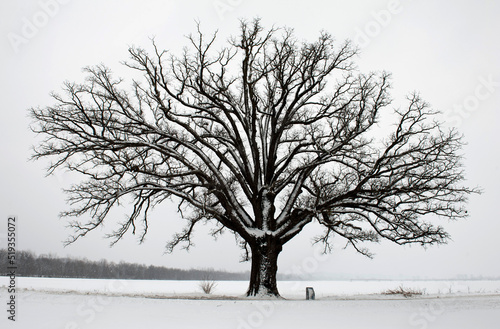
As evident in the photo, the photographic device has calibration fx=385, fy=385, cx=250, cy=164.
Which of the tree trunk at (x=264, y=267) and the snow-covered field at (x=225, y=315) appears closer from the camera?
the snow-covered field at (x=225, y=315)

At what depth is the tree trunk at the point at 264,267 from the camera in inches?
659

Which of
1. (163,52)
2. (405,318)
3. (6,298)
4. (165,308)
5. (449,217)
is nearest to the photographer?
(405,318)

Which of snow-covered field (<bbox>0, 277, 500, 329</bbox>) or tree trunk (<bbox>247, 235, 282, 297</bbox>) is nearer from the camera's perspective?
snow-covered field (<bbox>0, 277, 500, 329</bbox>)

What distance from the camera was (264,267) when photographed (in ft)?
56.3

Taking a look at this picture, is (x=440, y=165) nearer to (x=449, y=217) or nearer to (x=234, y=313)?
(x=449, y=217)

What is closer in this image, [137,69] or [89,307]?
[89,307]

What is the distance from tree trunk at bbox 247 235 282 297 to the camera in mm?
16750

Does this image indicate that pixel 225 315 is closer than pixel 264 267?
Yes

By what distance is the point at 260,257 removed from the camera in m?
17.4

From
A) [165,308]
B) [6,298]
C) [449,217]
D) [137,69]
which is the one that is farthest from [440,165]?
[6,298]

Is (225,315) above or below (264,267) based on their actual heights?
below

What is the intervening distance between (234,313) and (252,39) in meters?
13.5

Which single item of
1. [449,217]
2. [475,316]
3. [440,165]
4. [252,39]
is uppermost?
[252,39]

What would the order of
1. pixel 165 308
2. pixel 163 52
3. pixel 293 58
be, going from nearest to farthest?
pixel 165 308 → pixel 163 52 → pixel 293 58
